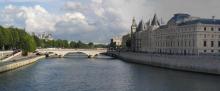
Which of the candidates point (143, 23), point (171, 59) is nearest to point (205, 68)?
point (171, 59)

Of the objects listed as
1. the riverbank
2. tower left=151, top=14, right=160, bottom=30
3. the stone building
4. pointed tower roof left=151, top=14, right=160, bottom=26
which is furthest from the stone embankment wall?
pointed tower roof left=151, top=14, right=160, bottom=26

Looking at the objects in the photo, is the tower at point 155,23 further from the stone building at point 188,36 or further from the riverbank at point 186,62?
the riverbank at point 186,62

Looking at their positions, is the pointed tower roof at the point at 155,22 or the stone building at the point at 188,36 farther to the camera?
the pointed tower roof at the point at 155,22

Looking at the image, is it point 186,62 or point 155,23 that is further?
point 155,23

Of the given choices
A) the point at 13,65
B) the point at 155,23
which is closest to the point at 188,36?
the point at 13,65

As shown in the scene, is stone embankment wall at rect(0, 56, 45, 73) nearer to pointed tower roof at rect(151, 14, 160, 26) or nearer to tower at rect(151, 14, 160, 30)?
tower at rect(151, 14, 160, 30)

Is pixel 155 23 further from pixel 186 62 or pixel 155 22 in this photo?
pixel 186 62

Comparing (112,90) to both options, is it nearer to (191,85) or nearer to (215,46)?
(191,85)

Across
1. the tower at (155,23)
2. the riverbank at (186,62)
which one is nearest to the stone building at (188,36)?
the riverbank at (186,62)

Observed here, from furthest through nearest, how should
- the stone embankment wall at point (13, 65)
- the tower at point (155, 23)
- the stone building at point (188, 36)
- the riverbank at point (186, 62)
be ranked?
the tower at point (155, 23), the stone building at point (188, 36), the stone embankment wall at point (13, 65), the riverbank at point (186, 62)

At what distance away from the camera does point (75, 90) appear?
121ft

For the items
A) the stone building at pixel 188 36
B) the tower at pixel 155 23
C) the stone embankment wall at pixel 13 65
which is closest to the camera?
the stone embankment wall at pixel 13 65

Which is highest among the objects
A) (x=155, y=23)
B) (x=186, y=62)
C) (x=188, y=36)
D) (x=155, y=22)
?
(x=155, y=22)

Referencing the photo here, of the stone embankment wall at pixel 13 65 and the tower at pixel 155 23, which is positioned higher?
the tower at pixel 155 23
